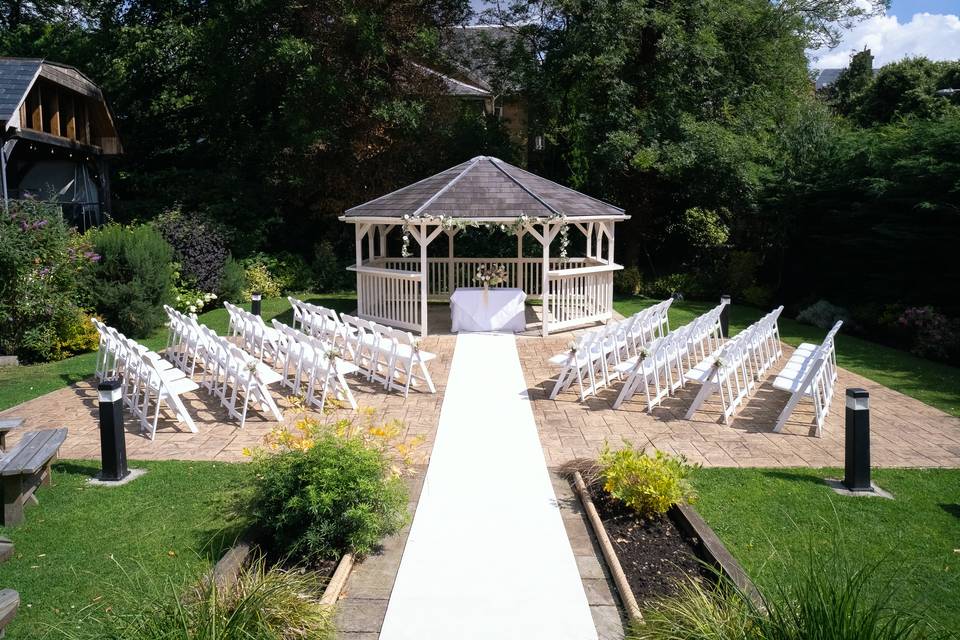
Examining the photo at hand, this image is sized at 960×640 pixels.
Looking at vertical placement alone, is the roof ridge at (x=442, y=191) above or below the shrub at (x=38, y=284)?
above

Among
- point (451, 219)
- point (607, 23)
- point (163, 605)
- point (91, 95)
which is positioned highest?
point (607, 23)

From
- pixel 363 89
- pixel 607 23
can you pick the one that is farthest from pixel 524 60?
pixel 363 89

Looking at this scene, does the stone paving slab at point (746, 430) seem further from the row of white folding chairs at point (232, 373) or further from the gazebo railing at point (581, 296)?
the gazebo railing at point (581, 296)

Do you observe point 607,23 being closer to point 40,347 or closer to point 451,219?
point 451,219

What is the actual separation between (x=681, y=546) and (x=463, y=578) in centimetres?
161

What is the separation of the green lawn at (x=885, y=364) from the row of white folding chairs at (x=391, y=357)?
6748mm

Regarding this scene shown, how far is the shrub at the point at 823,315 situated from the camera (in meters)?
17.1

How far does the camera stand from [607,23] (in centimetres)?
2070

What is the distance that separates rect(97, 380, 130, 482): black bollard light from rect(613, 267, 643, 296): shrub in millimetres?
16930

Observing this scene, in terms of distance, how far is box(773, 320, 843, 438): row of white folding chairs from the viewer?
855cm

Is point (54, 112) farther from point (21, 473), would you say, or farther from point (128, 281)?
point (21, 473)

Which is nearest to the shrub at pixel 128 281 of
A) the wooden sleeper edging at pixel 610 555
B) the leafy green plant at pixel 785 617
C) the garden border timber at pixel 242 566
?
the garden border timber at pixel 242 566

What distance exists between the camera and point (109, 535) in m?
5.95

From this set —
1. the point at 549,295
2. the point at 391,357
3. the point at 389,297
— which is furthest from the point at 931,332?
the point at 389,297
